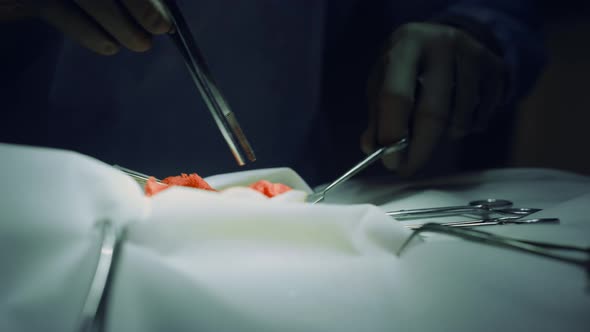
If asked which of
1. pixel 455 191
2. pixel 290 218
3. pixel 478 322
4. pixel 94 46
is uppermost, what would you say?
pixel 94 46

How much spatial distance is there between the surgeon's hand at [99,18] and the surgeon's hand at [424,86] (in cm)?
53

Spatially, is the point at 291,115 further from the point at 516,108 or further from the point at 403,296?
the point at 516,108

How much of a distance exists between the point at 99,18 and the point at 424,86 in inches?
28.2

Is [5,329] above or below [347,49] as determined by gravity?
below

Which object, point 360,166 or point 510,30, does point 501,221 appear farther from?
point 510,30

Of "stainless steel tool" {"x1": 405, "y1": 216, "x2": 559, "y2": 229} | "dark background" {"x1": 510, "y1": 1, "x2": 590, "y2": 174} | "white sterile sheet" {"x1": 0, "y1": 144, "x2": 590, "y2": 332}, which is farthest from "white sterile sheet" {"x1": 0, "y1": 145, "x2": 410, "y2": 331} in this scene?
"dark background" {"x1": 510, "y1": 1, "x2": 590, "y2": 174}

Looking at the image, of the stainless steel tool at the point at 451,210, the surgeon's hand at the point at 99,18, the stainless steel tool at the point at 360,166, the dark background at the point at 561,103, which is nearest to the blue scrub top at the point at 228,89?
the surgeon's hand at the point at 99,18

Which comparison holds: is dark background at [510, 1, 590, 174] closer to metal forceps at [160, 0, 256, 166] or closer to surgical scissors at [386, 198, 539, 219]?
surgical scissors at [386, 198, 539, 219]

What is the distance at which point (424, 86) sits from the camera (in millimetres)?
999

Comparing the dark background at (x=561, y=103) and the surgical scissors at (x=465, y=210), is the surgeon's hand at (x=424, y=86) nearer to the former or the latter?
the surgical scissors at (x=465, y=210)

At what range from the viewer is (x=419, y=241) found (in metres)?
0.41

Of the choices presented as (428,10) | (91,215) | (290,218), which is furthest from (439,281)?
(428,10)

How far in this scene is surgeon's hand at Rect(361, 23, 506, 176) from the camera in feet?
3.23

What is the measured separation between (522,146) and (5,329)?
205cm
